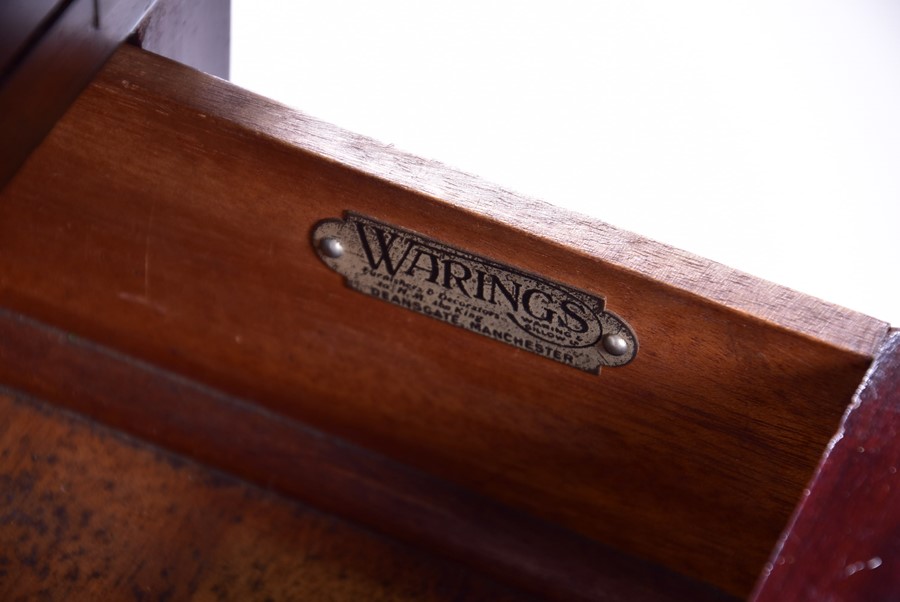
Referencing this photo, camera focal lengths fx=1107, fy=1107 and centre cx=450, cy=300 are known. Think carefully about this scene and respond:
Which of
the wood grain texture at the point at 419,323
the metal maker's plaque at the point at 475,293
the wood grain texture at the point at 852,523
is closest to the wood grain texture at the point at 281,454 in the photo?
the wood grain texture at the point at 419,323

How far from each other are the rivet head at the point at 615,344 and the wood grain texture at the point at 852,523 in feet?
0.78

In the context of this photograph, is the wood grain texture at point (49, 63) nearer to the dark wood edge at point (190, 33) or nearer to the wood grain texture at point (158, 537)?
the dark wood edge at point (190, 33)

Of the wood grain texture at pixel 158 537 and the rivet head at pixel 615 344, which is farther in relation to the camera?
the wood grain texture at pixel 158 537

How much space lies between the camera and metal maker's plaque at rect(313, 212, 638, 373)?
79cm

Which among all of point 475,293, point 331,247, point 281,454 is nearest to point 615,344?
point 475,293

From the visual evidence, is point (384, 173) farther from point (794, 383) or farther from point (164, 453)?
point (164, 453)

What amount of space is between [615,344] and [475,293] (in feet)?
0.36

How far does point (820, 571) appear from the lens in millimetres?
500

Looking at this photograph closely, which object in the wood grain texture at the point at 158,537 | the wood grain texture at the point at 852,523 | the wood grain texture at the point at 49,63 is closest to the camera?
the wood grain texture at the point at 852,523

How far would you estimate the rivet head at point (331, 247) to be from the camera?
2.76 ft

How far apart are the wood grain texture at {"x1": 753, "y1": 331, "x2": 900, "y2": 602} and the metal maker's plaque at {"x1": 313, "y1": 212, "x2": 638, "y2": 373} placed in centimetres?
24

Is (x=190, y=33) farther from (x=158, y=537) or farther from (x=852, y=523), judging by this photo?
(x=852, y=523)

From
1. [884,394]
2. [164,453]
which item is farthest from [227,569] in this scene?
[884,394]

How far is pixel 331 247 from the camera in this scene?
0.85 meters
